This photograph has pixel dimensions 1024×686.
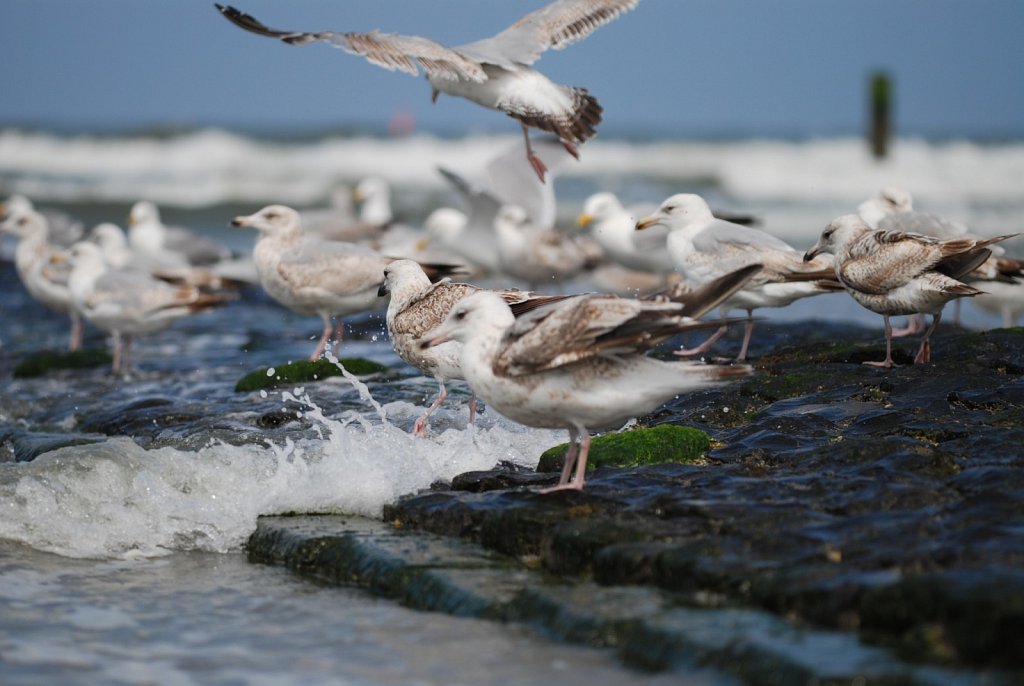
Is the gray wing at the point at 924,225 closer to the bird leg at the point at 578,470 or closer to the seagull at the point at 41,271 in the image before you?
the bird leg at the point at 578,470

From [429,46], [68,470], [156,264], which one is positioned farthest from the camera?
[156,264]

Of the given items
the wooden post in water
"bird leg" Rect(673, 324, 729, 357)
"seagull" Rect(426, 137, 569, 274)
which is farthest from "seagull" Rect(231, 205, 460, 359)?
the wooden post in water

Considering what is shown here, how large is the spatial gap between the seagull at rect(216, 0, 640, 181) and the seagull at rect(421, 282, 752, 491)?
356cm

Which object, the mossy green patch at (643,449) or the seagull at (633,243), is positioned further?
the seagull at (633,243)

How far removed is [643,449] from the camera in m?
6.30

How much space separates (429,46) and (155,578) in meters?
4.81

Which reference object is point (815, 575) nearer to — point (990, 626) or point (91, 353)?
point (990, 626)

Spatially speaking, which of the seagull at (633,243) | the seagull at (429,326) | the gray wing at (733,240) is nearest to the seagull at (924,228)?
the gray wing at (733,240)

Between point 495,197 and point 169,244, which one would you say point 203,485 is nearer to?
point 495,197

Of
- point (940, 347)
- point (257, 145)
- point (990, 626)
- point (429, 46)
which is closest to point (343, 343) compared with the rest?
point (429, 46)

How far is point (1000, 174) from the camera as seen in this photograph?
3544 cm

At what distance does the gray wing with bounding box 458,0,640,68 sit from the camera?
1054 cm

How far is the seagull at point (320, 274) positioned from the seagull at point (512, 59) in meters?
1.50

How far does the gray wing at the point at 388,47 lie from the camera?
844 cm
